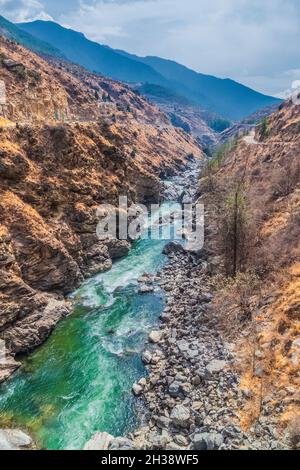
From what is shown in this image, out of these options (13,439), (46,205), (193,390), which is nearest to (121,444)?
(193,390)

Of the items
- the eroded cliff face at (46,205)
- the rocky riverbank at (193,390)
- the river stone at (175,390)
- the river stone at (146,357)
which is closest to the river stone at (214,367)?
the rocky riverbank at (193,390)

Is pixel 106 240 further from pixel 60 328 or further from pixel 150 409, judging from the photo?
pixel 150 409

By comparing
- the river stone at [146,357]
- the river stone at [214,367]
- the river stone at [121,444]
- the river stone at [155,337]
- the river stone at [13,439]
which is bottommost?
the river stone at [13,439]

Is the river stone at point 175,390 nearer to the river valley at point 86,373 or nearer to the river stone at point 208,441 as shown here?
the river valley at point 86,373

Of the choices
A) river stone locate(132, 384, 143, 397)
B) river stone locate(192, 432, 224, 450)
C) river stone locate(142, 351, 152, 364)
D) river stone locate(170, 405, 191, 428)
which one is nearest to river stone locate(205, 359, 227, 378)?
river stone locate(170, 405, 191, 428)

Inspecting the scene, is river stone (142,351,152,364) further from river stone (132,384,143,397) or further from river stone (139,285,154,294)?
river stone (139,285,154,294)

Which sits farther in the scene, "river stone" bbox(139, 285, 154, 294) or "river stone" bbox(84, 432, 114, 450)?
"river stone" bbox(139, 285, 154, 294)

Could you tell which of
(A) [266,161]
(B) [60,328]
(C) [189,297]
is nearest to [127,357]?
(B) [60,328]
